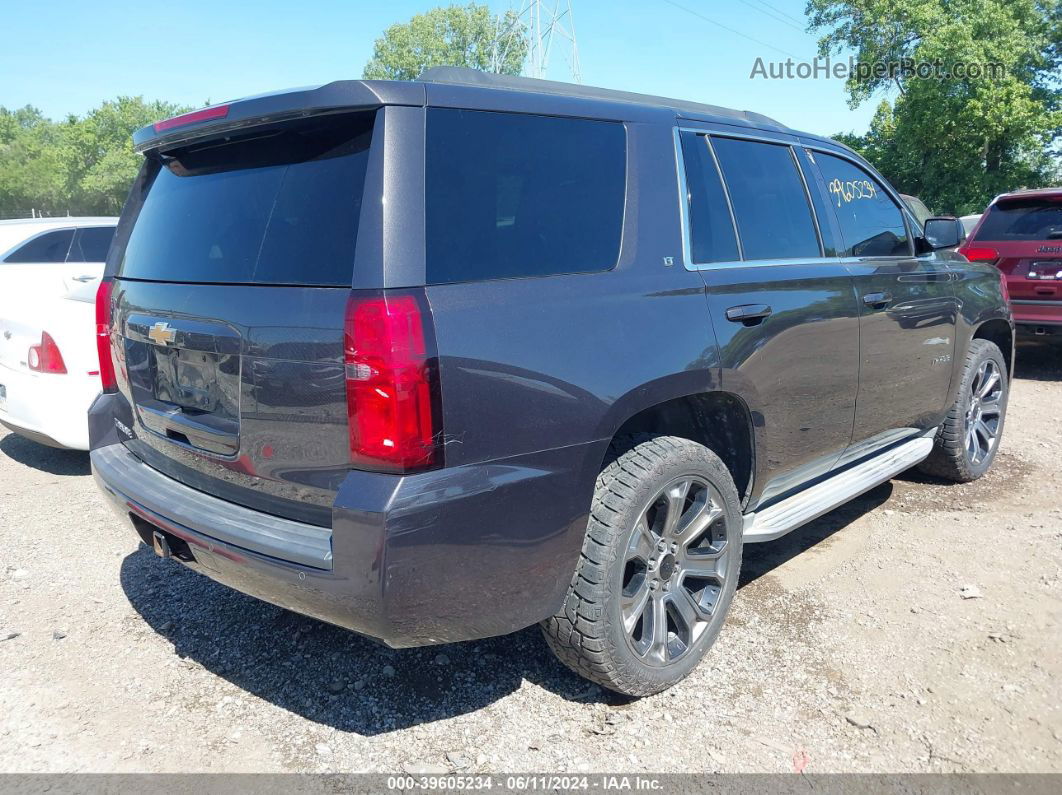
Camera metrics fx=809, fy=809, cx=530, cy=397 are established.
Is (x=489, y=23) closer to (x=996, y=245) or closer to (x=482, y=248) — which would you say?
(x=996, y=245)

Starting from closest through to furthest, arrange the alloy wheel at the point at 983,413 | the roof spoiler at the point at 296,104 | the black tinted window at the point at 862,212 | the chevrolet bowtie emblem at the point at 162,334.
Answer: the roof spoiler at the point at 296,104
the chevrolet bowtie emblem at the point at 162,334
the black tinted window at the point at 862,212
the alloy wheel at the point at 983,413

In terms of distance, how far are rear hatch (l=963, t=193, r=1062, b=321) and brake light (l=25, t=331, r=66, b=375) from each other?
8.15 meters

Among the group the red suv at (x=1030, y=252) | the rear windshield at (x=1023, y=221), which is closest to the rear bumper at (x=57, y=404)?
the red suv at (x=1030, y=252)

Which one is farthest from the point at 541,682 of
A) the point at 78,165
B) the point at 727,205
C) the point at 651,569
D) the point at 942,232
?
the point at 78,165

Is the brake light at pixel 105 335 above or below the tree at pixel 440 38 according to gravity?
below

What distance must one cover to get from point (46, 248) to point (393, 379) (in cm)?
623

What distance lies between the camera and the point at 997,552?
3.99 metres

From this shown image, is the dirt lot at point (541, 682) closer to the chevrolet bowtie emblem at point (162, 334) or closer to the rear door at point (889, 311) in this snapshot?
the rear door at point (889, 311)

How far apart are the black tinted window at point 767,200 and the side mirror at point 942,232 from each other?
1.14 m

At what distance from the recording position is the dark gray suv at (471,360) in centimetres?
210

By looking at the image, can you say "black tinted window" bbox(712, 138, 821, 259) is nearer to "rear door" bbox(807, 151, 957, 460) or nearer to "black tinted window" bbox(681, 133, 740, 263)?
"black tinted window" bbox(681, 133, 740, 263)

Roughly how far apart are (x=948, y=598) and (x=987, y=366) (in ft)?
6.96

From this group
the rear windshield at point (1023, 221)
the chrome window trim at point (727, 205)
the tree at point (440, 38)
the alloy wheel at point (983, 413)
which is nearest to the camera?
the chrome window trim at point (727, 205)

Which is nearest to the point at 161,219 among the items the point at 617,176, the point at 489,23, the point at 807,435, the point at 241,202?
the point at 241,202
